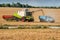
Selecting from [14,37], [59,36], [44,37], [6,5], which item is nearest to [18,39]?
[14,37]

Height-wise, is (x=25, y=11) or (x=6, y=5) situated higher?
(x=25, y=11)

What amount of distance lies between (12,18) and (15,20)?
0.77 meters

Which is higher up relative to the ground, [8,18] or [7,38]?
[7,38]

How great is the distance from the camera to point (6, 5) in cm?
5684

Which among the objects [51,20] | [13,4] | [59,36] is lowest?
[13,4]

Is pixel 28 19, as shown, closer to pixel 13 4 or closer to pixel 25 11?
pixel 25 11

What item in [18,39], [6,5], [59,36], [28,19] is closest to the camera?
[18,39]

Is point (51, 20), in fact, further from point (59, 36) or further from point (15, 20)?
point (59, 36)

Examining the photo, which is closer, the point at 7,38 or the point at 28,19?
the point at 7,38

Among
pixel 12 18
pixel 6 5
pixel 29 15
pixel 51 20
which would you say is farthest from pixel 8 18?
pixel 6 5

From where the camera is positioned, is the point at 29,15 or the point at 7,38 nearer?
the point at 7,38

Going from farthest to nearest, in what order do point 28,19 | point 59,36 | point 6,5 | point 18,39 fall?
point 6,5 < point 28,19 < point 59,36 < point 18,39

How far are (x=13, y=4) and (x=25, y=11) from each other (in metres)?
30.2

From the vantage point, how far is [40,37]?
14953 millimetres
